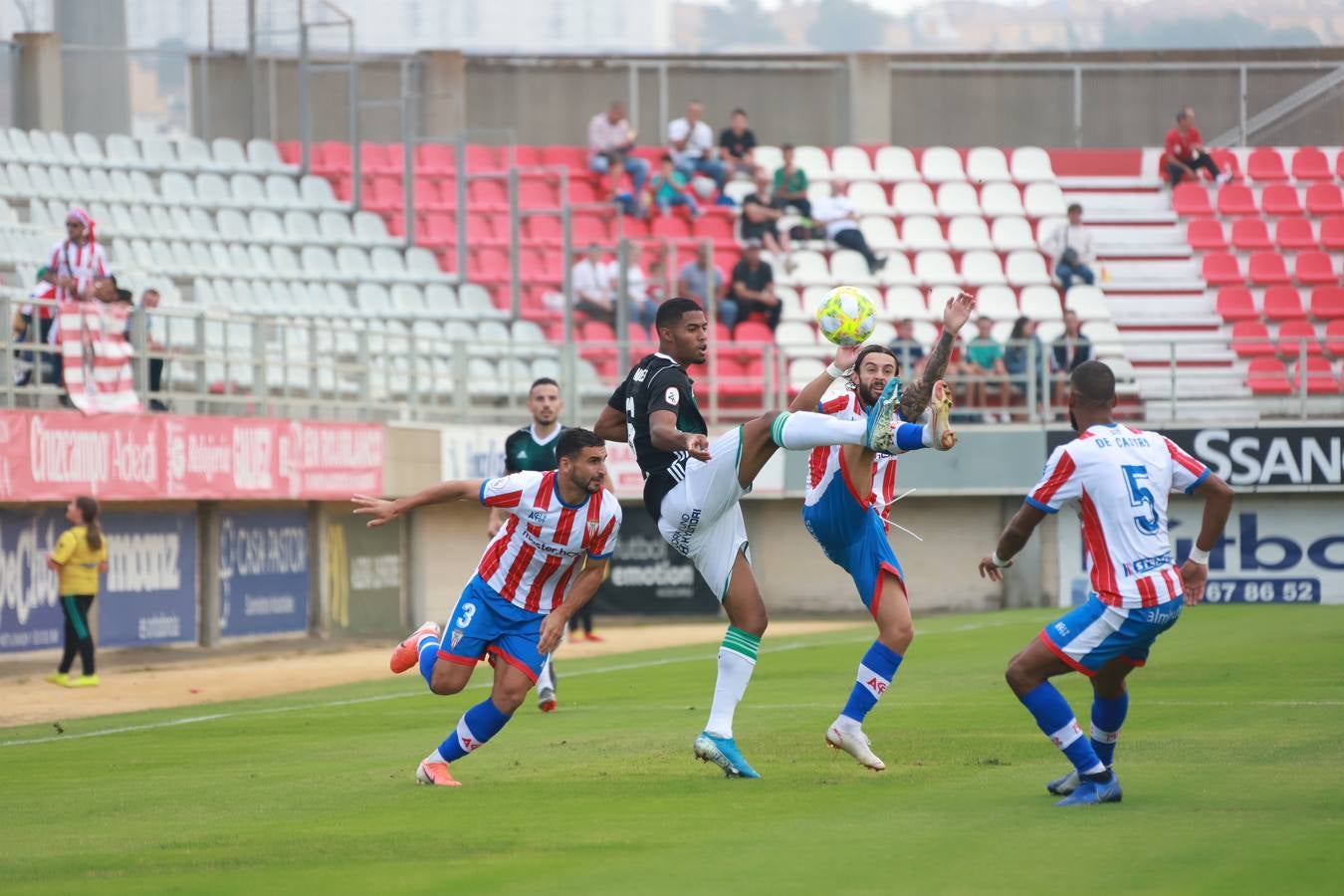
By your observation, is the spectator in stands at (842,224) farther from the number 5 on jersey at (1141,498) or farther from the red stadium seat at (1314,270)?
the number 5 on jersey at (1141,498)

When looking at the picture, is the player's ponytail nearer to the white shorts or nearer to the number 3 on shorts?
the number 3 on shorts

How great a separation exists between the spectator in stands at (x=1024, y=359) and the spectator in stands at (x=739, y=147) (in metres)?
7.45

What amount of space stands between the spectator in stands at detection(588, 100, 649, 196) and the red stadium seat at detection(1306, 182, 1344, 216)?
490 inches

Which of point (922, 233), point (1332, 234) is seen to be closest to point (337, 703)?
point (922, 233)

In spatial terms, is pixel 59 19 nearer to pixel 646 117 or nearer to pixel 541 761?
pixel 646 117

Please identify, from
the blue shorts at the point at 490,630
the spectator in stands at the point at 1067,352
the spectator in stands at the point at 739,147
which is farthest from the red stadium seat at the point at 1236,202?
the blue shorts at the point at 490,630

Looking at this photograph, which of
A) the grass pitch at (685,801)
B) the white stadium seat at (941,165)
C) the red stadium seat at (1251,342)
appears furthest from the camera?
the white stadium seat at (941,165)

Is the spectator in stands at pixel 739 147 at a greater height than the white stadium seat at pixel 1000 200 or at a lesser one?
greater

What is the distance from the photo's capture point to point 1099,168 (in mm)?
39219

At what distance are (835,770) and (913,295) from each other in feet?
79.7

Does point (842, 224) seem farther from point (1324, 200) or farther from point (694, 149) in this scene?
point (1324, 200)

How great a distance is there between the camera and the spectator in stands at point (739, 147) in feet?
117

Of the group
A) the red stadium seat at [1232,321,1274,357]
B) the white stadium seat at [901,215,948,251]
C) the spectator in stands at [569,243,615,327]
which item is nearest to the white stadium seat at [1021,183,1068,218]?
the white stadium seat at [901,215,948,251]

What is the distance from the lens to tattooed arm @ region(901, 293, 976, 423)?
8.94m
